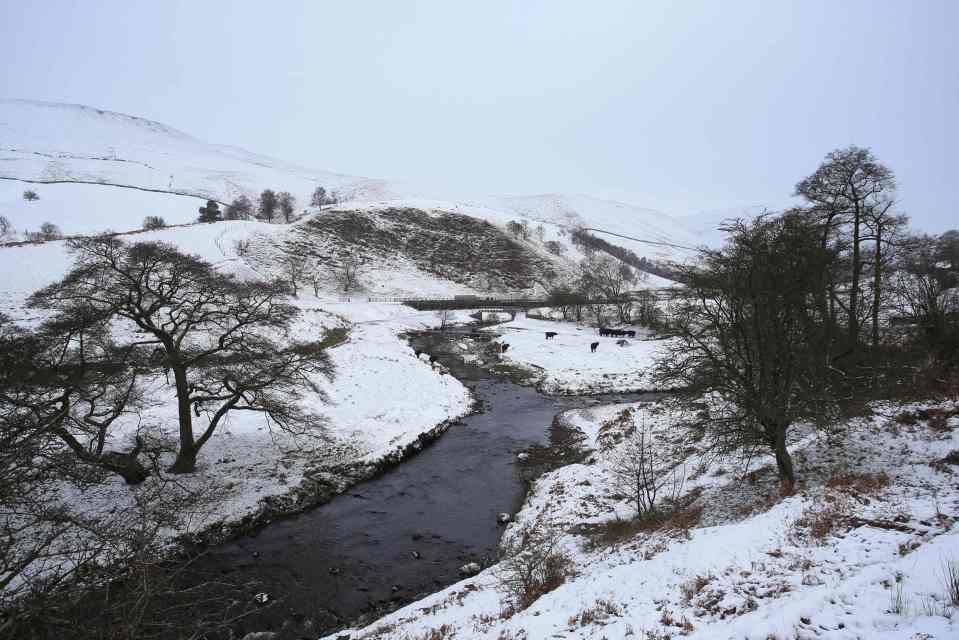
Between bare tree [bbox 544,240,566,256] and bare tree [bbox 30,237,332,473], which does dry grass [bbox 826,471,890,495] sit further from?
bare tree [bbox 544,240,566,256]

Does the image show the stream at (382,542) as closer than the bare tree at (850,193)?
Yes

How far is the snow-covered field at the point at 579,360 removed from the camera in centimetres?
3070

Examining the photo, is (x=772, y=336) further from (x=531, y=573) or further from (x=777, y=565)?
(x=531, y=573)

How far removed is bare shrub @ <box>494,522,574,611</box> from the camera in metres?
8.79

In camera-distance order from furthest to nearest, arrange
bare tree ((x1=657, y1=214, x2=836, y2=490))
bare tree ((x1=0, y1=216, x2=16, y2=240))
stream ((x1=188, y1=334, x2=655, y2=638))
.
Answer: bare tree ((x1=0, y1=216, x2=16, y2=240)), stream ((x1=188, y1=334, x2=655, y2=638)), bare tree ((x1=657, y1=214, x2=836, y2=490))

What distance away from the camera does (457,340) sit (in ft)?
159

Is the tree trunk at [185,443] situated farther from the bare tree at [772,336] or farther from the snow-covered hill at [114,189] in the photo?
the snow-covered hill at [114,189]

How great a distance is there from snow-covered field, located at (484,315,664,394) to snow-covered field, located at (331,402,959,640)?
16183 mm

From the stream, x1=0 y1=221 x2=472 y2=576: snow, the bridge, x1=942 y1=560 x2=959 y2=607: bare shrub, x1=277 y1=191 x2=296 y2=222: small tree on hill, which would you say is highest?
x1=277 y1=191 x2=296 y2=222: small tree on hill

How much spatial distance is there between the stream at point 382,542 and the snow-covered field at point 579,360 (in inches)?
446

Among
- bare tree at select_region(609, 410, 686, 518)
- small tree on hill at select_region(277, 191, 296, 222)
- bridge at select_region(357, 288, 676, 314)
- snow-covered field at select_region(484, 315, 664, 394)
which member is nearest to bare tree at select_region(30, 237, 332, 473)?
bare tree at select_region(609, 410, 686, 518)

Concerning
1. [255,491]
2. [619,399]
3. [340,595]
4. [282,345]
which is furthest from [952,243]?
[282,345]

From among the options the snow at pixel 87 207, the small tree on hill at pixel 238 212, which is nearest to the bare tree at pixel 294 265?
the snow at pixel 87 207

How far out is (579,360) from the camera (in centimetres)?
3703
